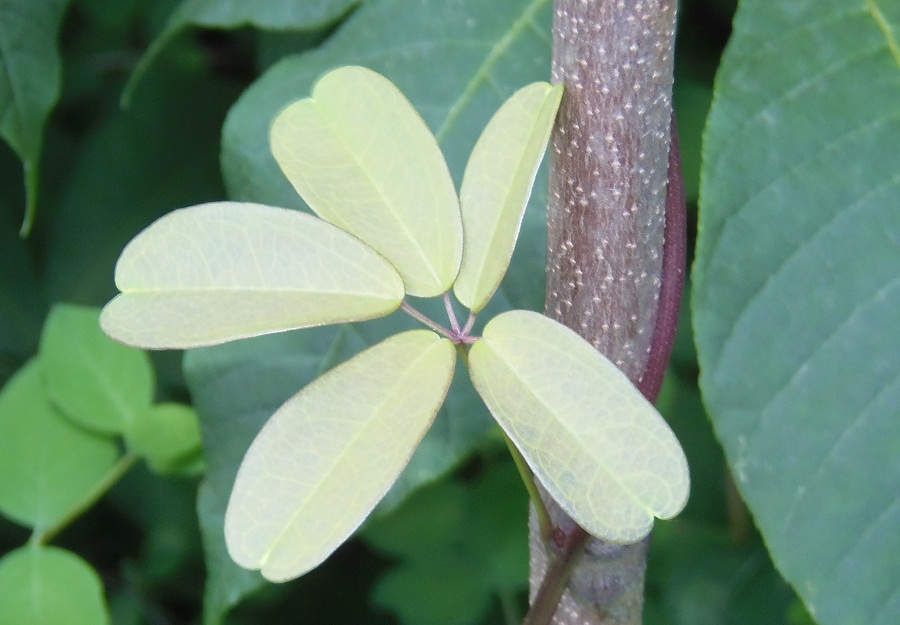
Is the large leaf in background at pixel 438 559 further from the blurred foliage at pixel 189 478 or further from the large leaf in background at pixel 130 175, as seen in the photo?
the large leaf in background at pixel 130 175

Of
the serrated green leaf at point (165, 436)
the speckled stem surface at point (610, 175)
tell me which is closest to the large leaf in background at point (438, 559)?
the serrated green leaf at point (165, 436)

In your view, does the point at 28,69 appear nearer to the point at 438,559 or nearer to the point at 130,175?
the point at 130,175

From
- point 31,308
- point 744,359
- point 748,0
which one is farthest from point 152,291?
point 31,308

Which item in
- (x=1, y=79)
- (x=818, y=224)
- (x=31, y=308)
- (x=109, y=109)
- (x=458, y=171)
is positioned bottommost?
(x=31, y=308)

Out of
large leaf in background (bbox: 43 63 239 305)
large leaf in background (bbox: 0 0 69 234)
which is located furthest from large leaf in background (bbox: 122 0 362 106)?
large leaf in background (bbox: 43 63 239 305)

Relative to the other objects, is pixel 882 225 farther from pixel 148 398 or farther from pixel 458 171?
pixel 148 398

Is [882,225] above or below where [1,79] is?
above

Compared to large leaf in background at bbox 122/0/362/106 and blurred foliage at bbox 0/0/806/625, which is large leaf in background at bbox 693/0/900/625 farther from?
blurred foliage at bbox 0/0/806/625
